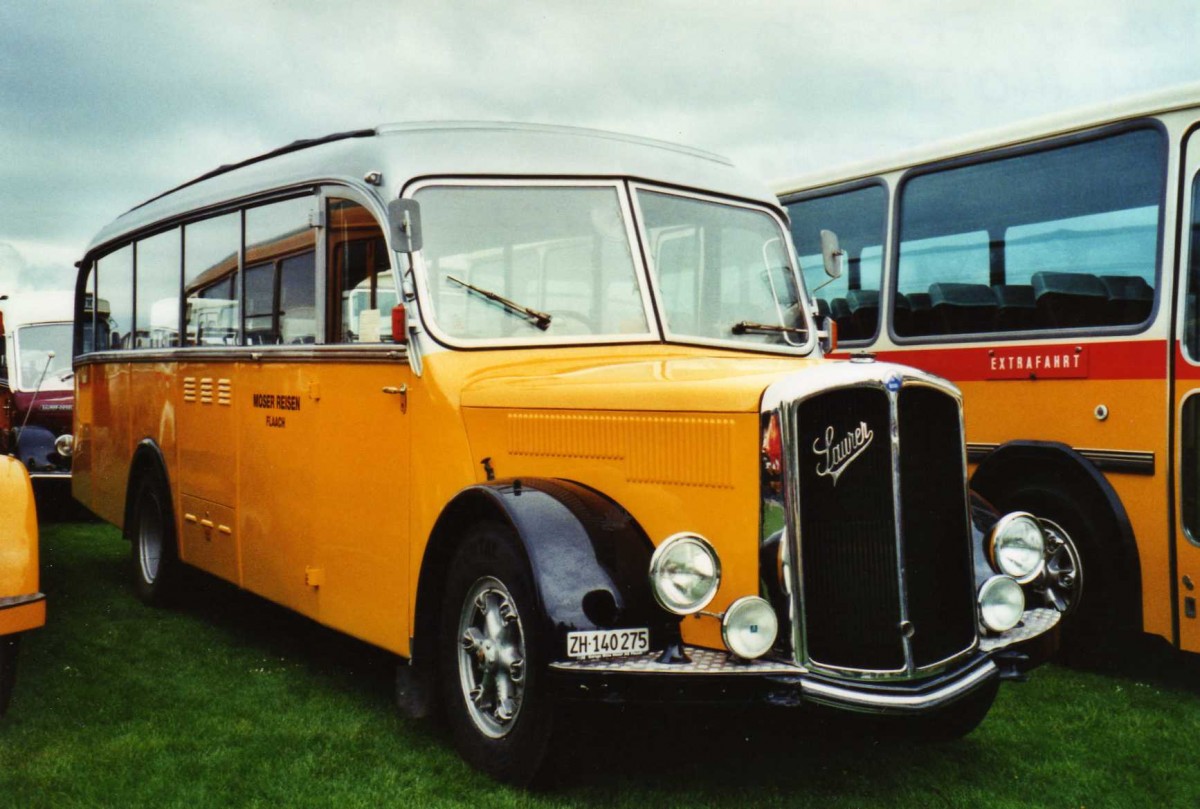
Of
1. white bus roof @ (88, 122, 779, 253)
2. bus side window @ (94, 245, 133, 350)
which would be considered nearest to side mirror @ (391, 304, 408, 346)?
white bus roof @ (88, 122, 779, 253)

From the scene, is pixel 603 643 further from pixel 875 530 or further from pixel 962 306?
pixel 962 306

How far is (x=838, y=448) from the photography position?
4.06 metres

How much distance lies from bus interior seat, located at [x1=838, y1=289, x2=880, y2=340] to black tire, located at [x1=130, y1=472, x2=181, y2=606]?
449cm

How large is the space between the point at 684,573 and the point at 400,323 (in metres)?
1.79

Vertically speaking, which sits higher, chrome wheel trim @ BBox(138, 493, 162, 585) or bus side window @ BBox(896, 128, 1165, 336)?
bus side window @ BBox(896, 128, 1165, 336)

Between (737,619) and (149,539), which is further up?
(737,619)

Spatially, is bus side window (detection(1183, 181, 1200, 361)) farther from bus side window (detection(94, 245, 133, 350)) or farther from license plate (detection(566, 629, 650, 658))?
bus side window (detection(94, 245, 133, 350))

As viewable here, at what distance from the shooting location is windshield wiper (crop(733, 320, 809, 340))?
5.46 m

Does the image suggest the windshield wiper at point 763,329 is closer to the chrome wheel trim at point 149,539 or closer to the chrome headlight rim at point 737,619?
the chrome headlight rim at point 737,619

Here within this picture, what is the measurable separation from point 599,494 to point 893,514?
3.35 feet

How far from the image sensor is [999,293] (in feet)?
23.5

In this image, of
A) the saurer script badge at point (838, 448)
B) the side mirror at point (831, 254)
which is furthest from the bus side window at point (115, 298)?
the saurer script badge at point (838, 448)

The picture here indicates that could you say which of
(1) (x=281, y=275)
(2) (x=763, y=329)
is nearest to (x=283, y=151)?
(1) (x=281, y=275)

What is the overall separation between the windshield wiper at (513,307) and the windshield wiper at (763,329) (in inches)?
35.0
